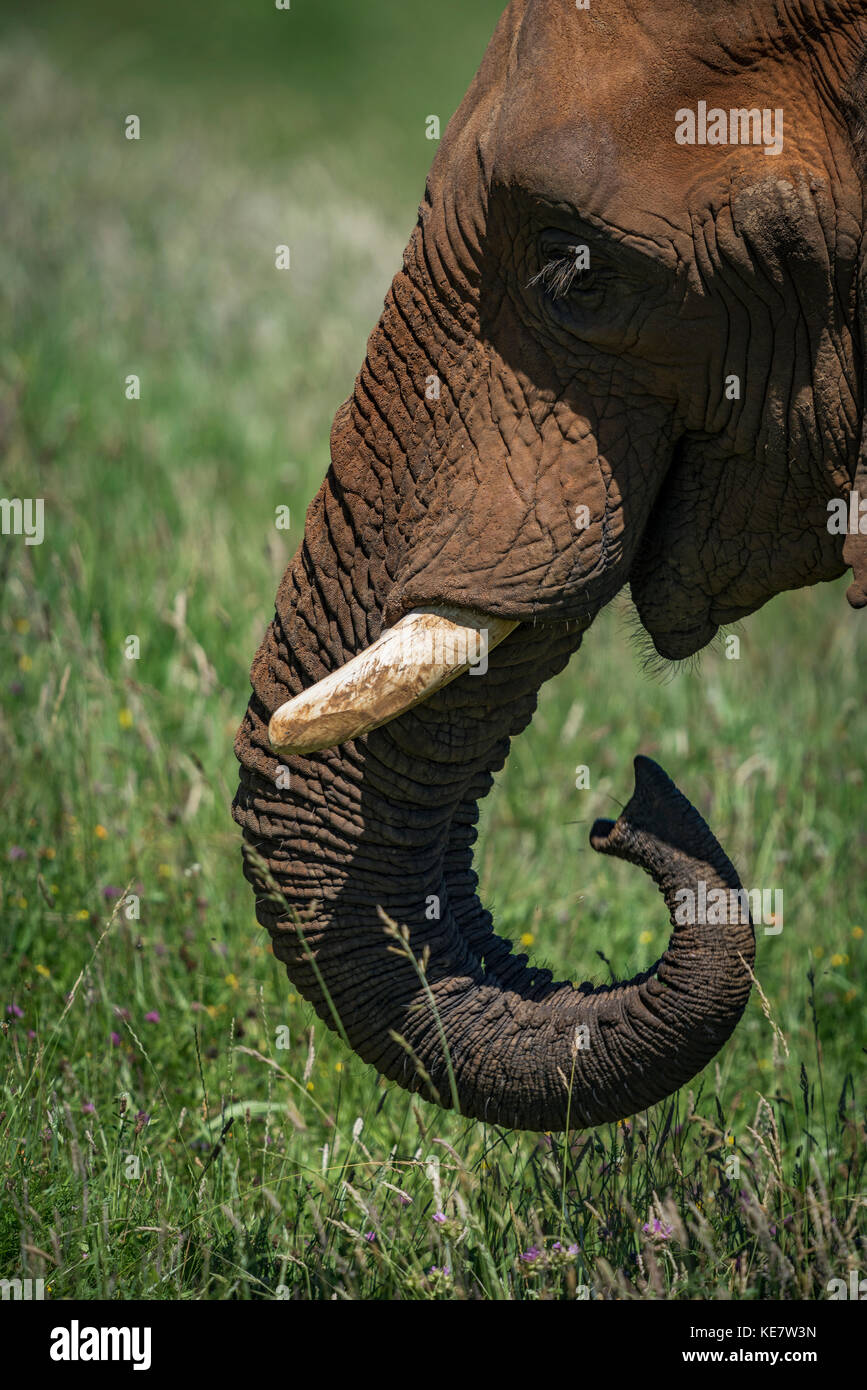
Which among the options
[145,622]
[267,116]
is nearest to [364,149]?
[267,116]

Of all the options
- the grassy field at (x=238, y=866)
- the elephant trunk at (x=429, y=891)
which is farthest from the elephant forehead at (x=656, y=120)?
the grassy field at (x=238, y=866)

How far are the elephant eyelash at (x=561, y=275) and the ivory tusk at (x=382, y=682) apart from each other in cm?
63

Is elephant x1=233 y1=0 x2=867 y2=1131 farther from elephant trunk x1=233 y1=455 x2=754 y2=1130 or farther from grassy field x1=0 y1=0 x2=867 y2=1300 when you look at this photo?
grassy field x1=0 y1=0 x2=867 y2=1300

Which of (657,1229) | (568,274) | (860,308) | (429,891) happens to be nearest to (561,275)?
(568,274)

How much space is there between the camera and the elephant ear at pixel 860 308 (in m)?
2.85

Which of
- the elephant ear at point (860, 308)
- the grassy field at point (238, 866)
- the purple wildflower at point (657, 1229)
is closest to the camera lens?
the elephant ear at point (860, 308)

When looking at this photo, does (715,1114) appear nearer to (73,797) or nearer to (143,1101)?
(143,1101)

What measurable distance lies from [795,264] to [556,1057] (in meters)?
1.63

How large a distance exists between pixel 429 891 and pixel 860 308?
1.44 meters

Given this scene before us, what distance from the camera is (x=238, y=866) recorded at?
5.34 meters

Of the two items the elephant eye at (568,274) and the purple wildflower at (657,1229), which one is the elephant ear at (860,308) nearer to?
the elephant eye at (568,274)

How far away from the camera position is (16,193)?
37.3 ft

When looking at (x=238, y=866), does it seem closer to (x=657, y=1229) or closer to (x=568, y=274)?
(x=657, y=1229)

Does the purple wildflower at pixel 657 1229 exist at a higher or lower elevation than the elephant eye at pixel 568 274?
lower
